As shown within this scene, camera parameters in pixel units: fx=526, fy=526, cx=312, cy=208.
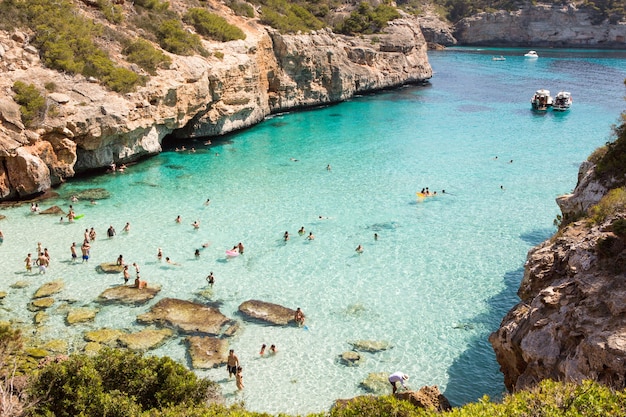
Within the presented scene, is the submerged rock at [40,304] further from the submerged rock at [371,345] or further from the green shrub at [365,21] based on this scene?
the green shrub at [365,21]

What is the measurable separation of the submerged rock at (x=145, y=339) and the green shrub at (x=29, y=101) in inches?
679

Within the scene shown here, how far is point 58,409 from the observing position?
11609 mm

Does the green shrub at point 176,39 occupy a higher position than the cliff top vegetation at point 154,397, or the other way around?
the green shrub at point 176,39

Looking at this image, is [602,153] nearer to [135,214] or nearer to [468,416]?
[468,416]

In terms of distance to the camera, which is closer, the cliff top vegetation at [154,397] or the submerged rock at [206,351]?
the cliff top vegetation at [154,397]

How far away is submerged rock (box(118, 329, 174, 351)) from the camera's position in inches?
696

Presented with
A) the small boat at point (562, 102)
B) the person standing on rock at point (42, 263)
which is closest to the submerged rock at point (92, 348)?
the person standing on rock at point (42, 263)

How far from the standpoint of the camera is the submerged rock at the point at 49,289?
2072cm

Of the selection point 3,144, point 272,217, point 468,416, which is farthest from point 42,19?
point 468,416

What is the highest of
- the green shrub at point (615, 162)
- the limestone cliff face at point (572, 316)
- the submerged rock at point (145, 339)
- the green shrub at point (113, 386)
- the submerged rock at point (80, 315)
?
the green shrub at point (615, 162)

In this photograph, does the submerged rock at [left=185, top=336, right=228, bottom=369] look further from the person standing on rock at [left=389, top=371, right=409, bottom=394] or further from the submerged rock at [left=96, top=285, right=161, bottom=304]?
the person standing on rock at [left=389, top=371, right=409, bottom=394]

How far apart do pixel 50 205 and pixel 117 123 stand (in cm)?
667

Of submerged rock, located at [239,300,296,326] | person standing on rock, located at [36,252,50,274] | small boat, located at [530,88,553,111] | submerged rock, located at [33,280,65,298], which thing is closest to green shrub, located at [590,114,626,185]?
submerged rock, located at [239,300,296,326]

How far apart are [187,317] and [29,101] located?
1842cm
